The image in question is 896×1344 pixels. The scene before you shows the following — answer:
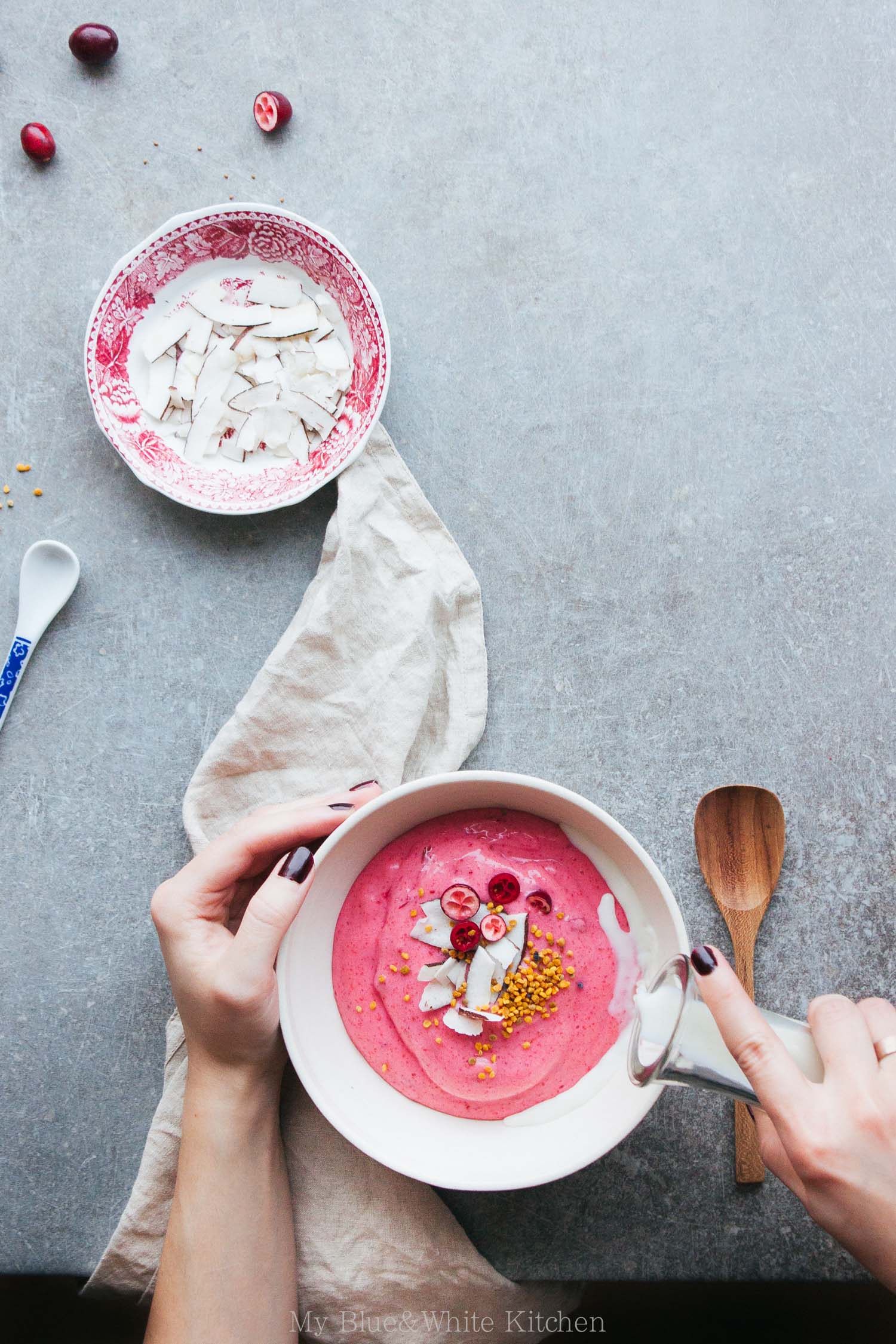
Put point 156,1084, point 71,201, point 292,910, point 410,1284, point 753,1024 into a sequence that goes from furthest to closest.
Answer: point 71,201 < point 156,1084 < point 410,1284 < point 292,910 < point 753,1024

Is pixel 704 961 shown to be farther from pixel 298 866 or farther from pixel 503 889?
pixel 298 866

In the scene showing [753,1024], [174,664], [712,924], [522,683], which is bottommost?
[174,664]

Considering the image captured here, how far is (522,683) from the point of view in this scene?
5.01 feet

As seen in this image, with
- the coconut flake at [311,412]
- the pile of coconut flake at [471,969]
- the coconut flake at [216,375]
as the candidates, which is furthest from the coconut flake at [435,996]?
the coconut flake at [216,375]

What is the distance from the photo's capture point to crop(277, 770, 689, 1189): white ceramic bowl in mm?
1188

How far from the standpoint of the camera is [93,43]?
156 cm

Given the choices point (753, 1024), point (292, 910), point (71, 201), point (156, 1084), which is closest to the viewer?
point (753, 1024)

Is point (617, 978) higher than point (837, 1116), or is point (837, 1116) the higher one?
point (837, 1116)

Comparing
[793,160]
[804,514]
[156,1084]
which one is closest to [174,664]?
[156,1084]

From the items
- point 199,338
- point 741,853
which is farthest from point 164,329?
point 741,853

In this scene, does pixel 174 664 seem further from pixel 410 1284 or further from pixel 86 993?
pixel 410 1284

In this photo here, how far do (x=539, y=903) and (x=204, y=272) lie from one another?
3.90 ft

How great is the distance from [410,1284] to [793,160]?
1.96 m

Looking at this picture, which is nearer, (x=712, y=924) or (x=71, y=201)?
(x=712, y=924)
